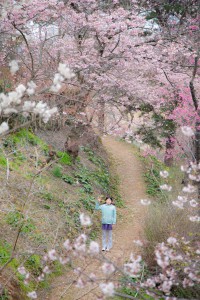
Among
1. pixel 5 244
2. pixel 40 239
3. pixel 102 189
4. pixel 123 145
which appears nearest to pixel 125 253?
pixel 40 239

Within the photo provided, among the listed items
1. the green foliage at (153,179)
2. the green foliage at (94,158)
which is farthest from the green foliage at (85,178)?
the green foliage at (153,179)

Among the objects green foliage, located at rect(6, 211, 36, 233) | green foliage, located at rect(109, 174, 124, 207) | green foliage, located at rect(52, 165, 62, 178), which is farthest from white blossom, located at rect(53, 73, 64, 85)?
green foliage, located at rect(109, 174, 124, 207)

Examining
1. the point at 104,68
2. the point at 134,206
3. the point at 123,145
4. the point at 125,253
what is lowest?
the point at 123,145

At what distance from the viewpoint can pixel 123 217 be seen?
1145 centimetres

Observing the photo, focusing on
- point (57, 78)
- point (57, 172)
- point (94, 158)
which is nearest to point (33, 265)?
point (57, 78)

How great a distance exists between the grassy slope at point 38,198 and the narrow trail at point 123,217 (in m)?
0.53

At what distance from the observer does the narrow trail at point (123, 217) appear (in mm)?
6434

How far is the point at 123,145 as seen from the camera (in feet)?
71.6

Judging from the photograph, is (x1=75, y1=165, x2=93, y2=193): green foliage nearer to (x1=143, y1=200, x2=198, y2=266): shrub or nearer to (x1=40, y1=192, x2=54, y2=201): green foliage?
(x1=40, y1=192, x2=54, y2=201): green foliage

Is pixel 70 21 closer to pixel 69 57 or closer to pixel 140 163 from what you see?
pixel 69 57

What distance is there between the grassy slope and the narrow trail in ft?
1.73

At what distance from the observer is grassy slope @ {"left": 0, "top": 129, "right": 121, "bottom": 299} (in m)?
6.39

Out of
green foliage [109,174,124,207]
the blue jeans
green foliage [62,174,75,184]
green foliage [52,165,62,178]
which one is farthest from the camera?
green foliage [109,174,124,207]

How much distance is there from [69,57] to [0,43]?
285 centimetres
